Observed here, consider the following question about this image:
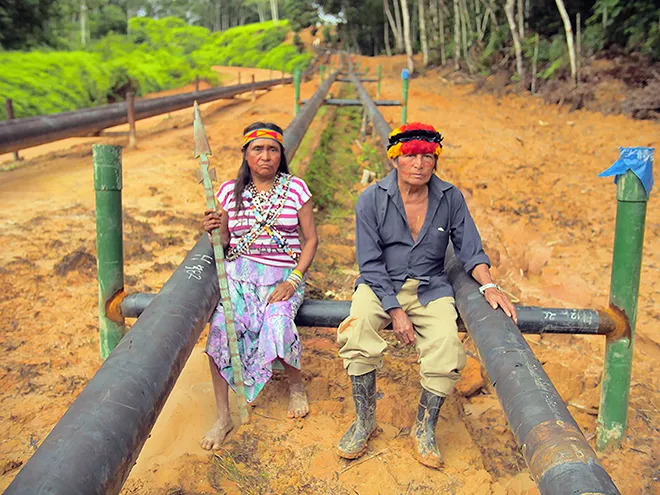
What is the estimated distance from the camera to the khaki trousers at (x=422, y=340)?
2221 millimetres

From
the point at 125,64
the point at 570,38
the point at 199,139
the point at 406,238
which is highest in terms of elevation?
the point at 125,64

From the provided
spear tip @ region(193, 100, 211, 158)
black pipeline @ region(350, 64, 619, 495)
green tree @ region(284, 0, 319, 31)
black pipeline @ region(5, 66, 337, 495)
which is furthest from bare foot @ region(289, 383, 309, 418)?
green tree @ region(284, 0, 319, 31)

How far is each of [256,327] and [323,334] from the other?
857mm

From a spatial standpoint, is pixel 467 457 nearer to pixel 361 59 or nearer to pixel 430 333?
pixel 430 333

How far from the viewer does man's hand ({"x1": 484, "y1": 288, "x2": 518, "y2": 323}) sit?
2043 millimetres

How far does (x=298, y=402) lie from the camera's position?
8.33ft

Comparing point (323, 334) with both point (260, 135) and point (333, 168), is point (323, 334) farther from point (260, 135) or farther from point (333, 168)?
point (333, 168)

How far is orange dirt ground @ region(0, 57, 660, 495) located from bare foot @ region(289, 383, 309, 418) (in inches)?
1.8

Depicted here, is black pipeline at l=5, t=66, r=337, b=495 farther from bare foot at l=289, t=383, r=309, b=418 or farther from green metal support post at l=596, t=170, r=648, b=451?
green metal support post at l=596, t=170, r=648, b=451

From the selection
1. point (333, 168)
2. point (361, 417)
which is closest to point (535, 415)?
point (361, 417)

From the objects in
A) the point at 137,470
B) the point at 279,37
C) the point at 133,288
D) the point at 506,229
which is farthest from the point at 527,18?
the point at 279,37

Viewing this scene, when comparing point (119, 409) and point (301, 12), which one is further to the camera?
point (301, 12)

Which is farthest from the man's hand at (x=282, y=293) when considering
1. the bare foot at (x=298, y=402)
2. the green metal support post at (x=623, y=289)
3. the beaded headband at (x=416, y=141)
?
the green metal support post at (x=623, y=289)

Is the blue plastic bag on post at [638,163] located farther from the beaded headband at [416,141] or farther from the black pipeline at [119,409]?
the black pipeline at [119,409]
